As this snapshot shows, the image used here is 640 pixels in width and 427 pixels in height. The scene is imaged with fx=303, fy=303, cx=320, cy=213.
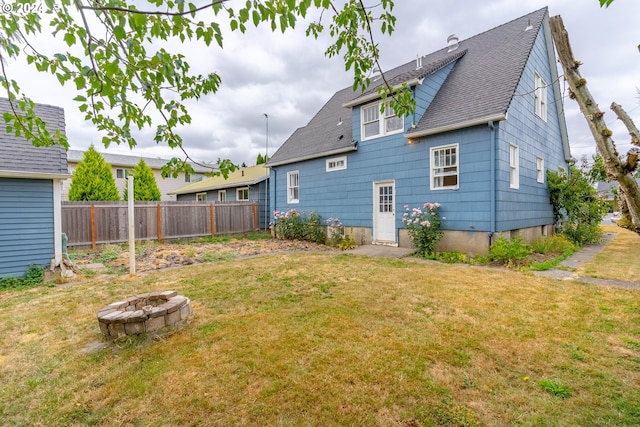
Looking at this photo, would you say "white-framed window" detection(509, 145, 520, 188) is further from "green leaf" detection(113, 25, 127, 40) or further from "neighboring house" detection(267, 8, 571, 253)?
"green leaf" detection(113, 25, 127, 40)

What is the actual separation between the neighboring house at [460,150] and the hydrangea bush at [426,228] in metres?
0.30

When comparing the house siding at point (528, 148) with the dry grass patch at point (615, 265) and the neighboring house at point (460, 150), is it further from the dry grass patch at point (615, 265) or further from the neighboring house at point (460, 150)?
the dry grass patch at point (615, 265)

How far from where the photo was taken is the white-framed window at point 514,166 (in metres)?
8.95

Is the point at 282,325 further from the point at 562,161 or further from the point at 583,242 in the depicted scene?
the point at 562,161

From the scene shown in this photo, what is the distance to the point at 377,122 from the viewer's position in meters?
10.8

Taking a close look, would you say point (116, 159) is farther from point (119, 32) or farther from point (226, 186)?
point (119, 32)

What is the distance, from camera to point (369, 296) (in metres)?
5.00

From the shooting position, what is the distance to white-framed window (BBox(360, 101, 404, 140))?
1020 cm

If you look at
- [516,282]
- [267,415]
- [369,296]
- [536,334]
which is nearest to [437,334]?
[536,334]

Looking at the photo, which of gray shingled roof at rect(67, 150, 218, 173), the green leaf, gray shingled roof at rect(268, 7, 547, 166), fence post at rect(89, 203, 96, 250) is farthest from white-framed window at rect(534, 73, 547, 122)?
gray shingled roof at rect(67, 150, 218, 173)

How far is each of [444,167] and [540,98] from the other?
5.74 metres

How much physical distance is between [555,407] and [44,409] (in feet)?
13.1

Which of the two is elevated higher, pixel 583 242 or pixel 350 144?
pixel 350 144

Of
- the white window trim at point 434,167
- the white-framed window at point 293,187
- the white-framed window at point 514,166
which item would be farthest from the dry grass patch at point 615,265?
the white-framed window at point 293,187
